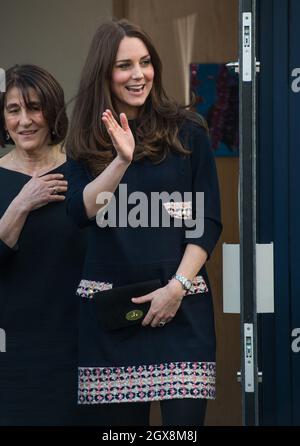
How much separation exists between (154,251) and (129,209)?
0.15 m

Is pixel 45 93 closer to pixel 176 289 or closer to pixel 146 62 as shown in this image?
pixel 146 62

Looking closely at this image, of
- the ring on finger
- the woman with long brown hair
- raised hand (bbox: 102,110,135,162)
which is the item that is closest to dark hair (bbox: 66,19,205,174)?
the woman with long brown hair

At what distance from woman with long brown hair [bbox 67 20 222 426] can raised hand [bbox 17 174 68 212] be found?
10.4 inches

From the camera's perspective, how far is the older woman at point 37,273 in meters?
3.54

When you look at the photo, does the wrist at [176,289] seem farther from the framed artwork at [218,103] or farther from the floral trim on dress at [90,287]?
the framed artwork at [218,103]

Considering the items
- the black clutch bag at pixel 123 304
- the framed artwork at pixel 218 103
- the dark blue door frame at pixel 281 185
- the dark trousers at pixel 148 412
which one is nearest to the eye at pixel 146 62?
the dark blue door frame at pixel 281 185

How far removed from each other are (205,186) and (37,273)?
71 cm

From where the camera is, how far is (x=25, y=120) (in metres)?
3.57

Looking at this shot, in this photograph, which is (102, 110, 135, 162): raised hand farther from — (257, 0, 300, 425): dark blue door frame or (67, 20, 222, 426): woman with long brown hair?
(257, 0, 300, 425): dark blue door frame

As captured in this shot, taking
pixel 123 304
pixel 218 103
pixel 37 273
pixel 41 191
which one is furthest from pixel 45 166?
pixel 218 103

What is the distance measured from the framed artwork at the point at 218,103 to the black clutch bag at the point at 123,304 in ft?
5.19

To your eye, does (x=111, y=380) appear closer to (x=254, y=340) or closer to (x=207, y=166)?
(x=254, y=340)

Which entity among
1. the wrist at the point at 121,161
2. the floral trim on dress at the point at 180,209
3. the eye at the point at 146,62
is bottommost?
the floral trim on dress at the point at 180,209

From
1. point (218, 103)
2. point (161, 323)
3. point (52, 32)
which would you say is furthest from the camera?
point (52, 32)
